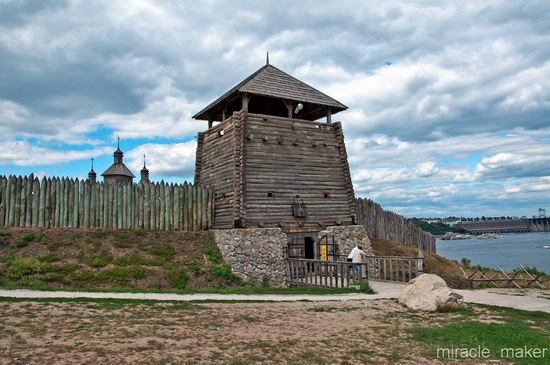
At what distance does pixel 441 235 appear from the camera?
6806 inches

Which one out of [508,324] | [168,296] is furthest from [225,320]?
[508,324]

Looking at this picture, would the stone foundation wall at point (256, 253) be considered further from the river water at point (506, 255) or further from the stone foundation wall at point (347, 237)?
the river water at point (506, 255)

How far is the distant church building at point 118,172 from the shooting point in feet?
160

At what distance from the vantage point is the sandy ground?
21.3 feet

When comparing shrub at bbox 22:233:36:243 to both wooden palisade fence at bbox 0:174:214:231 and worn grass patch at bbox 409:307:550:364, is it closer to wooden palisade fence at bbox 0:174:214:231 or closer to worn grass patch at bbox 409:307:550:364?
wooden palisade fence at bbox 0:174:214:231

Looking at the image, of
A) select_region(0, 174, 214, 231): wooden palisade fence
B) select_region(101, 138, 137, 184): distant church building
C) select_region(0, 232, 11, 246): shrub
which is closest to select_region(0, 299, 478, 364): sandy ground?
select_region(0, 232, 11, 246): shrub

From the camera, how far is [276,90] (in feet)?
70.4

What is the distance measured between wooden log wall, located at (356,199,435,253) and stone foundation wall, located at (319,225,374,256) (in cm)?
426

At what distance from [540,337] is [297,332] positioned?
406 centimetres

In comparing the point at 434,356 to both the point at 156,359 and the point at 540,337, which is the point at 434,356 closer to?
the point at 540,337

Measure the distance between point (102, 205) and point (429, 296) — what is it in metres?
13.4

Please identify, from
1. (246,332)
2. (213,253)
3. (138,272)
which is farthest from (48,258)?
(246,332)

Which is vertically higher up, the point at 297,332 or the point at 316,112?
the point at 316,112

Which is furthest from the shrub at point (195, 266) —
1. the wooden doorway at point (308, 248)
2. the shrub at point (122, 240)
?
the wooden doorway at point (308, 248)
